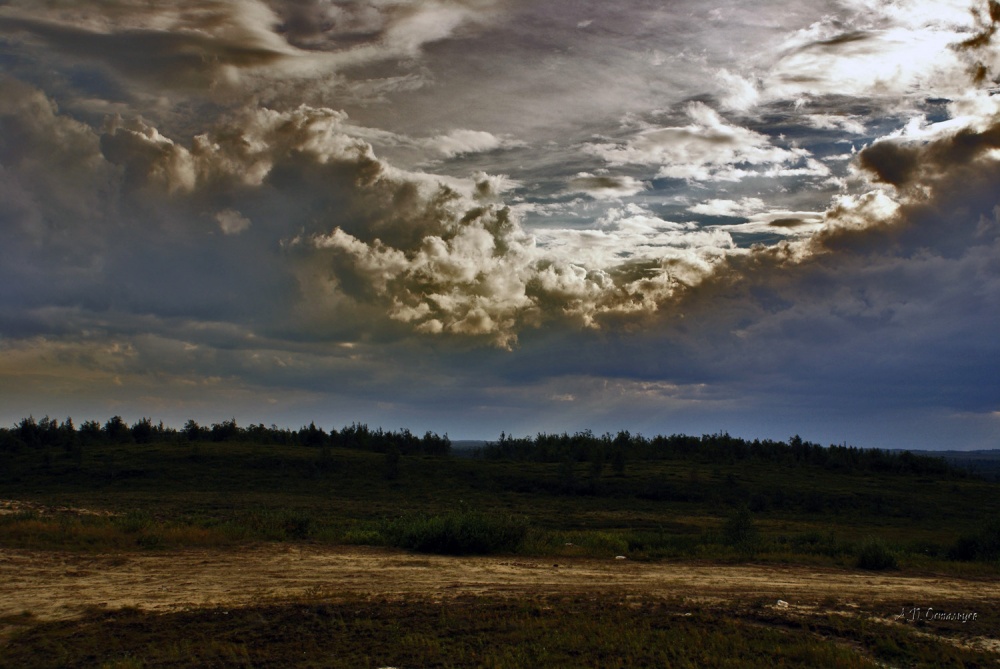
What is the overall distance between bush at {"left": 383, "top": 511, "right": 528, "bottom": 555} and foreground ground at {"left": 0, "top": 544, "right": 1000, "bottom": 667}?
63.9 inches

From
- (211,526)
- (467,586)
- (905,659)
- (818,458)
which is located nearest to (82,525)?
(211,526)

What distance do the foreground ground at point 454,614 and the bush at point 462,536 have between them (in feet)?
5.33

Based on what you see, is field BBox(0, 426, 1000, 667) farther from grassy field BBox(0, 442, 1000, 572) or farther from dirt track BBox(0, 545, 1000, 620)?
grassy field BBox(0, 442, 1000, 572)

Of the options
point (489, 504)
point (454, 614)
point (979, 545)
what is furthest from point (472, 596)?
point (489, 504)

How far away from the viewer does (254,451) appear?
249 ft

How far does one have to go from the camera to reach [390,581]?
1545 cm

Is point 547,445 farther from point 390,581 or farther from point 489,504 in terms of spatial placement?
point 390,581

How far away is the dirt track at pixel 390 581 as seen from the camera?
1373 centimetres

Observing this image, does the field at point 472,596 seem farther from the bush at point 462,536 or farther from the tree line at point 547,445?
the tree line at point 547,445

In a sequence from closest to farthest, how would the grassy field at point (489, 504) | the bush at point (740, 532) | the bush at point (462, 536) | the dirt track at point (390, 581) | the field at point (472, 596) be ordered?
the field at point (472, 596) → the dirt track at point (390, 581) → the bush at point (462, 536) → the grassy field at point (489, 504) → the bush at point (740, 532)

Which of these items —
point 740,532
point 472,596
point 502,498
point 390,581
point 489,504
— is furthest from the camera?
point 502,498

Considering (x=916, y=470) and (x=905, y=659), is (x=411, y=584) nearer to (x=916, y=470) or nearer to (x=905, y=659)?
(x=905, y=659)

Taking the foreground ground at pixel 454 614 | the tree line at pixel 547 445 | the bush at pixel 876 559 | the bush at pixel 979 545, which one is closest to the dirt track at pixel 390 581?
the foreground ground at pixel 454 614

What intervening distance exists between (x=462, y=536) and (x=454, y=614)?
23.7 feet
